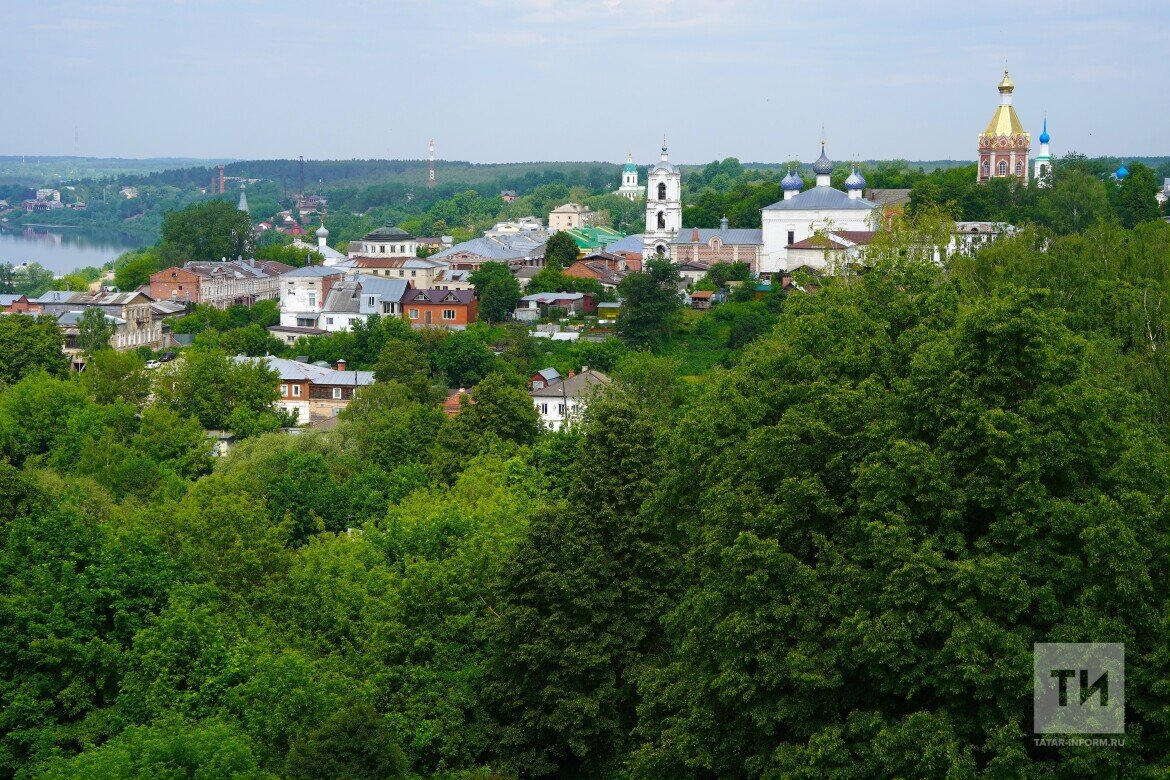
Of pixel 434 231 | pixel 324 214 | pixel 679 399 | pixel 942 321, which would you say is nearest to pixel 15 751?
pixel 942 321

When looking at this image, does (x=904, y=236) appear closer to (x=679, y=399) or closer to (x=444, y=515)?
(x=679, y=399)

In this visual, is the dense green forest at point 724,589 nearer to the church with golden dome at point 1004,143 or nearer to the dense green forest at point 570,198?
the dense green forest at point 570,198

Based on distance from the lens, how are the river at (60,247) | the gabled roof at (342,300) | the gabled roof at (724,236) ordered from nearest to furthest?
the gabled roof at (342,300), the gabled roof at (724,236), the river at (60,247)

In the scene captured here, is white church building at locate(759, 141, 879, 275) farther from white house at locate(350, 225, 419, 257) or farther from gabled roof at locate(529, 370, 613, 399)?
white house at locate(350, 225, 419, 257)

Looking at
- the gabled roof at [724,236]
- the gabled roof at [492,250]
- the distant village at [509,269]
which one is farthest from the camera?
the gabled roof at [492,250]

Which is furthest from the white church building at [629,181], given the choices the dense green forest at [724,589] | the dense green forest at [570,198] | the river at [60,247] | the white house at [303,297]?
the dense green forest at [724,589]
